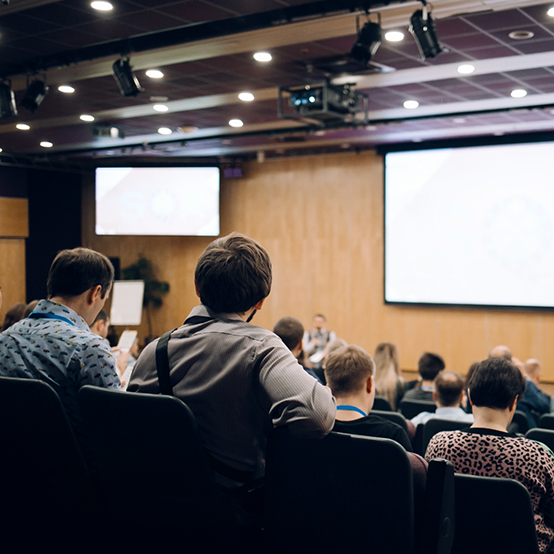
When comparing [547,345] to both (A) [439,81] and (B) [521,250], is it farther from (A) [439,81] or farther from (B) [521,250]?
(A) [439,81]

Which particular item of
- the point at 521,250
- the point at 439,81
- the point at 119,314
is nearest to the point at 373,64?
the point at 439,81

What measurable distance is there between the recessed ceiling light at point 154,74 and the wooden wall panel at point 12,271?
21.2ft

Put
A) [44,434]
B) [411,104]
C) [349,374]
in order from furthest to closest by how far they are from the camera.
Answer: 1. [411,104]
2. [349,374]
3. [44,434]

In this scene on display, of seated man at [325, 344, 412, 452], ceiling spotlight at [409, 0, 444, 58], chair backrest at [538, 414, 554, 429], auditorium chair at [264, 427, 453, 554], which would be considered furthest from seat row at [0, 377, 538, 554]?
ceiling spotlight at [409, 0, 444, 58]

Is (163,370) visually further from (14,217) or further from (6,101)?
(14,217)

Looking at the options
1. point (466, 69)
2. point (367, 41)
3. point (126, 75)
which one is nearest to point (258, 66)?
point (126, 75)

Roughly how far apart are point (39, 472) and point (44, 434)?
0.57 feet

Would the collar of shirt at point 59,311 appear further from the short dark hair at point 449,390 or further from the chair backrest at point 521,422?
the chair backrest at point 521,422

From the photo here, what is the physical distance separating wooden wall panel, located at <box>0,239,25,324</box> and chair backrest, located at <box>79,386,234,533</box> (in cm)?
1052

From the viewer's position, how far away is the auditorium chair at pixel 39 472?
1.74 metres

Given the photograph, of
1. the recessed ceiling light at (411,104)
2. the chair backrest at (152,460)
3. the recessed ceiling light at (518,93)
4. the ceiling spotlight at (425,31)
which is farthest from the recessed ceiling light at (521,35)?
the chair backrest at (152,460)

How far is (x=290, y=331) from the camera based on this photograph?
429cm

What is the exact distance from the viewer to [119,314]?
11.8 metres

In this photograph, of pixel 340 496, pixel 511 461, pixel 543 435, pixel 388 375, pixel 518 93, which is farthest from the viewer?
pixel 518 93
